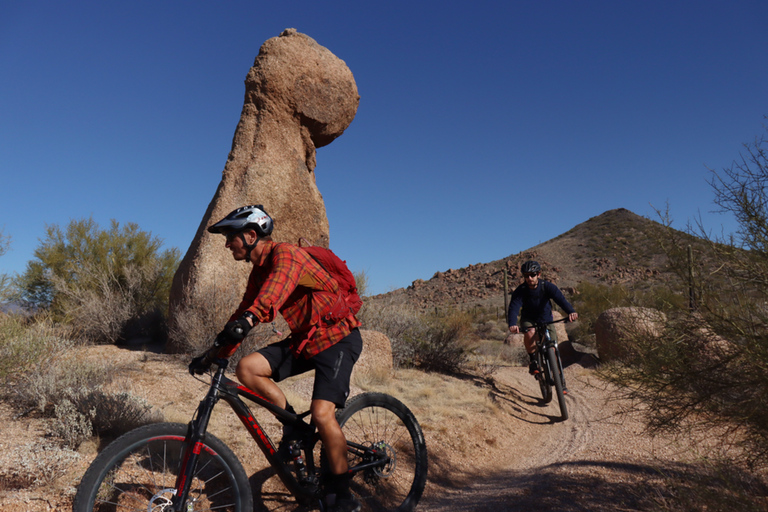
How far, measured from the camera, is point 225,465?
262 cm

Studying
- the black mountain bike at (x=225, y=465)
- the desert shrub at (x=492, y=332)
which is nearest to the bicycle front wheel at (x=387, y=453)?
the black mountain bike at (x=225, y=465)

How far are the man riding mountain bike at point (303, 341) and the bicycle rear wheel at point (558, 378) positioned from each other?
4459mm

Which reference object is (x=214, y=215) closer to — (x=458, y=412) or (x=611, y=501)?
(x=458, y=412)

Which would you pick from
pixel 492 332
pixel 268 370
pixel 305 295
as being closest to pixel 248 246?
pixel 305 295

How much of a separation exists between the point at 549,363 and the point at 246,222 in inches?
212

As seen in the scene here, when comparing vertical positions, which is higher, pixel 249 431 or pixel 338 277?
pixel 338 277

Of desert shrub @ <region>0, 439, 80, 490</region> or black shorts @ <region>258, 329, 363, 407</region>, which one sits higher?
black shorts @ <region>258, 329, 363, 407</region>

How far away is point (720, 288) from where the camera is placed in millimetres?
3787

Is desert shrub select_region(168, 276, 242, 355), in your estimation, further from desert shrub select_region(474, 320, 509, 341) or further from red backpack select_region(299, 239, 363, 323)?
desert shrub select_region(474, 320, 509, 341)

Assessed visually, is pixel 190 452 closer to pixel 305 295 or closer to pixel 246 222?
pixel 305 295

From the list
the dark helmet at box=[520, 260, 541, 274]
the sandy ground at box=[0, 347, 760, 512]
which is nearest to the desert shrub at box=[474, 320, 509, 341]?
the sandy ground at box=[0, 347, 760, 512]

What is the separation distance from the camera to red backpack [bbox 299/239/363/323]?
3049 mm

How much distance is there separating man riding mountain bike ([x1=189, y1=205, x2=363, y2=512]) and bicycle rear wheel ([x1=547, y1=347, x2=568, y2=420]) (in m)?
4.46

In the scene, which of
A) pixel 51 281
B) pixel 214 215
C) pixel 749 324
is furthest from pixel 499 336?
pixel 749 324
